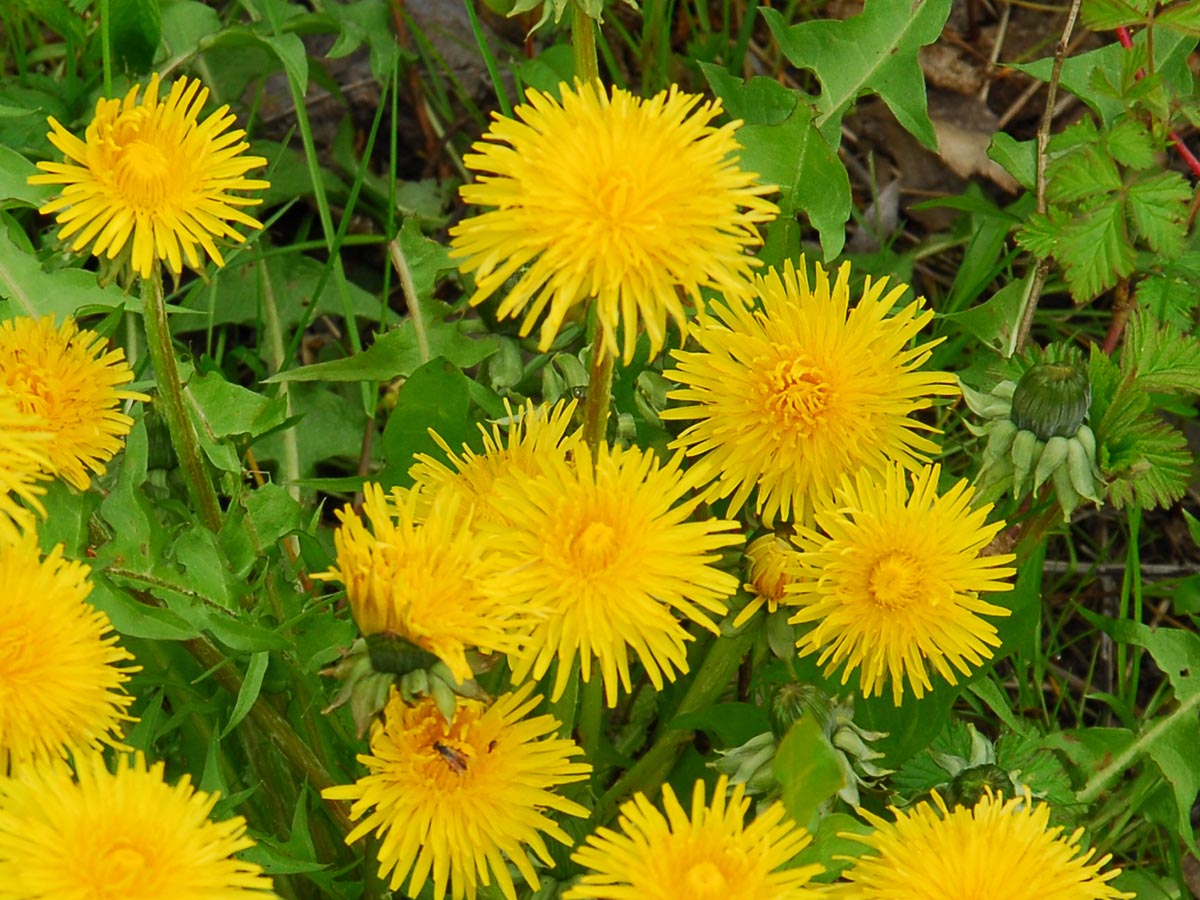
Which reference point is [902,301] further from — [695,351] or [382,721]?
[382,721]

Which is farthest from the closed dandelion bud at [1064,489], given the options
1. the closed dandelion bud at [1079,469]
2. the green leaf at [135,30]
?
the green leaf at [135,30]

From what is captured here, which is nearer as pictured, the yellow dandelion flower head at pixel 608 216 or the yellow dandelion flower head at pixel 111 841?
the yellow dandelion flower head at pixel 111 841

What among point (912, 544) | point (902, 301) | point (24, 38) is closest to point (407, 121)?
point (24, 38)

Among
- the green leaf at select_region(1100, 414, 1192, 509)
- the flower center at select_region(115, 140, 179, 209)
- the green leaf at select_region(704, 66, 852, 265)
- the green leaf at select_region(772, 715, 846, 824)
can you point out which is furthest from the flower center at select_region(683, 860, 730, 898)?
the green leaf at select_region(704, 66, 852, 265)

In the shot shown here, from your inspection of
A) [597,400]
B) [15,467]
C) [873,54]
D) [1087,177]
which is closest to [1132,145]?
[1087,177]

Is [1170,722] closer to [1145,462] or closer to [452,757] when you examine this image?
[1145,462]

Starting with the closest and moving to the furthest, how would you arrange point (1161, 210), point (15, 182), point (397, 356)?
1. point (1161, 210)
2. point (15, 182)
3. point (397, 356)

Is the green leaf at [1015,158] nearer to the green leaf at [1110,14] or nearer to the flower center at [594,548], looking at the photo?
the green leaf at [1110,14]
